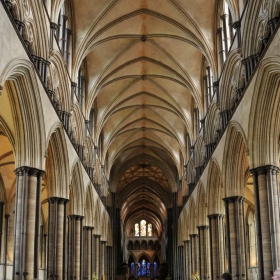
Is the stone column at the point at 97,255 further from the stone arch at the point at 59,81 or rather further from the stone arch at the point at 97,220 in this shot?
the stone arch at the point at 59,81

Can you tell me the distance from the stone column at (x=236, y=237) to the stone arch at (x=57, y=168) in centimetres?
631

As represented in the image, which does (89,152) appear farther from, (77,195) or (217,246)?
(217,246)

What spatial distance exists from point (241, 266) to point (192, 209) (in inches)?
475

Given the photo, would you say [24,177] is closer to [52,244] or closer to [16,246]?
[16,246]

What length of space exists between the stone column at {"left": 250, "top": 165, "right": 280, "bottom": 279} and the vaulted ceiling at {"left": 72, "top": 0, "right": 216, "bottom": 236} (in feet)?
25.6

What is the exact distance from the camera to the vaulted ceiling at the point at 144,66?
20.2 metres

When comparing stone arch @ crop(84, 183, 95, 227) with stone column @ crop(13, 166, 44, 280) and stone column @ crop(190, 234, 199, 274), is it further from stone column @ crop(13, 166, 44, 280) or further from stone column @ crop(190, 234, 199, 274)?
stone column @ crop(13, 166, 44, 280)

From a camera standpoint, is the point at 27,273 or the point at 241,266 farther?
the point at 241,266

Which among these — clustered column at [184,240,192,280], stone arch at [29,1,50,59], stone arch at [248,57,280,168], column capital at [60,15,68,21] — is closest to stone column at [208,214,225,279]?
stone arch at [248,57,280,168]

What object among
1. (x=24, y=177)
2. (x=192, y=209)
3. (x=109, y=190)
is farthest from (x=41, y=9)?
(x=109, y=190)

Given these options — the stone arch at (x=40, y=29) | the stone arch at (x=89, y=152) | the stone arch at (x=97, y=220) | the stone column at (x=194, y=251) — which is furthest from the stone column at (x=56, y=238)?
the stone column at (x=194, y=251)

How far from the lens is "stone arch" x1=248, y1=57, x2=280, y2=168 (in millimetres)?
12828

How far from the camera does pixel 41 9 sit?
14148 millimetres

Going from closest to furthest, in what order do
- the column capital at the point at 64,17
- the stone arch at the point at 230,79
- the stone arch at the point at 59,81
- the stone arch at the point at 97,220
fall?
the stone arch at the point at 59,81 → the stone arch at the point at 230,79 → the column capital at the point at 64,17 → the stone arch at the point at 97,220
